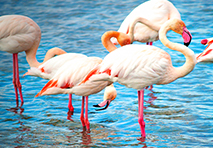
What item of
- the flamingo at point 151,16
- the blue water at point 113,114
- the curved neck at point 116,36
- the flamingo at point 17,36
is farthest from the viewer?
the flamingo at point 151,16

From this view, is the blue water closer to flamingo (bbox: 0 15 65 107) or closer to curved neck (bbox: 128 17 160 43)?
flamingo (bbox: 0 15 65 107)

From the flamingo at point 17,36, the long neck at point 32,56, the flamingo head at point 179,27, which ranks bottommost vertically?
the long neck at point 32,56

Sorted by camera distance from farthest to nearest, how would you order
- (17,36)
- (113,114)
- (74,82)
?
(17,36)
(113,114)
(74,82)

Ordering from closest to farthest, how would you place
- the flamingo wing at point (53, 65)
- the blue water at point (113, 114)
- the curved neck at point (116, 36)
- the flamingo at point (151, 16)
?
the blue water at point (113, 114), the curved neck at point (116, 36), the flamingo wing at point (53, 65), the flamingo at point (151, 16)

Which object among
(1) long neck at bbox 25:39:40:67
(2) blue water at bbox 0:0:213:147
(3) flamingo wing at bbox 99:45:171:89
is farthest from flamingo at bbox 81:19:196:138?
(1) long neck at bbox 25:39:40:67

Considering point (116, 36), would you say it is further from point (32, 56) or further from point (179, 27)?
point (32, 56)

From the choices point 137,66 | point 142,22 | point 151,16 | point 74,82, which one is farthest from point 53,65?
point 151,16

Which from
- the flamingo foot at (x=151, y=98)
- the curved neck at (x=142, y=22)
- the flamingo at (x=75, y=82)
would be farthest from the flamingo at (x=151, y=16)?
the flamingo at (x=75, y=82)

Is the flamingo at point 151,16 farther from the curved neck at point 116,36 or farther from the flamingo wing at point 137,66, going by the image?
Answer: the flamingo wing at point 137,66

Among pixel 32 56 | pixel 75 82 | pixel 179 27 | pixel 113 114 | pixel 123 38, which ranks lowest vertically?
pixel 113 114

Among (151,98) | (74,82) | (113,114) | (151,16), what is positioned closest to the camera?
(74,82)

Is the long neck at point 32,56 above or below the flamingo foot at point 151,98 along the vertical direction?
above

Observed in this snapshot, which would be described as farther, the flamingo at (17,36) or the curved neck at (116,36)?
the flamingo at (17,36)

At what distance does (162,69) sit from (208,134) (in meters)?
1.06
